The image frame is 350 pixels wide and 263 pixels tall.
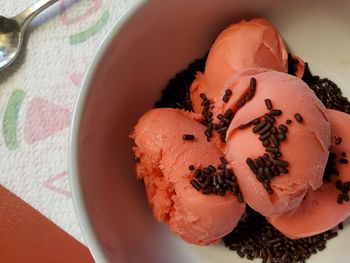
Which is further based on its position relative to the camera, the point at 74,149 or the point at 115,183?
the point at 115,183

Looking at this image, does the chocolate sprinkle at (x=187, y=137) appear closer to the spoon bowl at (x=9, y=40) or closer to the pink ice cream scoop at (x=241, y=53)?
the pink ice cream scoop at (x=241, y=53)

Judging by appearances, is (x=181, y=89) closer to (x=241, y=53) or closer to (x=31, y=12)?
(x=241, y=53)

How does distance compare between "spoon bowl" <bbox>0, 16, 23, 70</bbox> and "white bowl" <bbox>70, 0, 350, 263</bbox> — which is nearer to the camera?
"white bowl" <bbox>70, 0, 350, 263</bbox>

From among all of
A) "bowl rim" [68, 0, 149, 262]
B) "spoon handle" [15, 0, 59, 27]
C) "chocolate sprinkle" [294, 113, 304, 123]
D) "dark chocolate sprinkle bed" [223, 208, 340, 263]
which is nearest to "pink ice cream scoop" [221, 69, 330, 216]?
"chocolate sprinkle" [294, 113, 304, 123]

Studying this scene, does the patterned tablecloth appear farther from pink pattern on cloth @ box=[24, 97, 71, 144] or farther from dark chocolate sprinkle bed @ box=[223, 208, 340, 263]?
dark chocolate sprinkle bed @ box=[223, 208, 340, 263]

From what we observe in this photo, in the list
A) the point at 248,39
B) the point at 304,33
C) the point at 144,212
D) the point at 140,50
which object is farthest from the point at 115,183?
the point at 304,33

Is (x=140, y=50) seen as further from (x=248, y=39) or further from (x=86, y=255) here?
(x=86, y=255)
